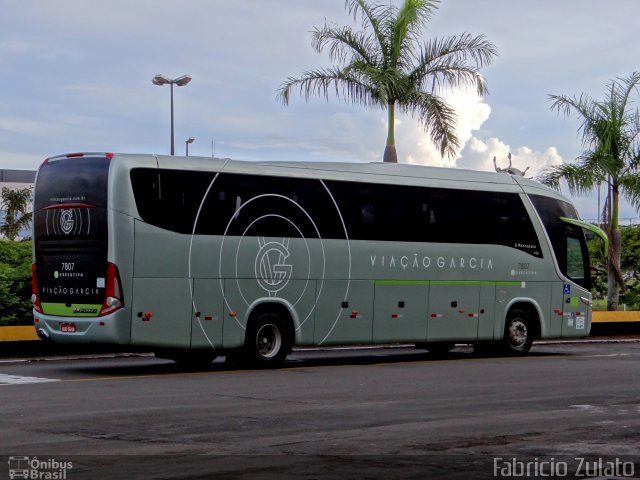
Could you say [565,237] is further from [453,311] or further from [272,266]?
[272,266]

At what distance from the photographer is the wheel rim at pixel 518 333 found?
24.6 m

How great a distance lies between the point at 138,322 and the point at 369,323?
5.04 m

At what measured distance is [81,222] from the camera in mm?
18609

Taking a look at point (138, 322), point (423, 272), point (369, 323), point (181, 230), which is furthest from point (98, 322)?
point (423, 272)

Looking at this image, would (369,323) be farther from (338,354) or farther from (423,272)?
(338,354)

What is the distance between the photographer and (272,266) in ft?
66.4

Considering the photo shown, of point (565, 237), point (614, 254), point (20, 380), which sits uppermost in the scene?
point (565, 237)

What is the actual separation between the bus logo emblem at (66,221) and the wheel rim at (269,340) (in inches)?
145

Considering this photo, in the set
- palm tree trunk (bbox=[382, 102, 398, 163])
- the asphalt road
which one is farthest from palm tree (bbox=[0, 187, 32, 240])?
the asphalt road

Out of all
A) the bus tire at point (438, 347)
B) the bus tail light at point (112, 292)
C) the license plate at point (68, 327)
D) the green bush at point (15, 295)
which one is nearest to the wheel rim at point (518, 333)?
the bus tire at point (438, 347)

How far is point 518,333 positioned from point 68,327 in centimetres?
1012

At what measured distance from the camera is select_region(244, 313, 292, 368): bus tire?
20.1m

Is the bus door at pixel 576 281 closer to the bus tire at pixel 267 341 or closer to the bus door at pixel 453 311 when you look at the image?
the bus door at pixel 453 311

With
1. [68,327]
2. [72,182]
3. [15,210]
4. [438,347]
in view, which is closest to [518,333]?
[438,347]
